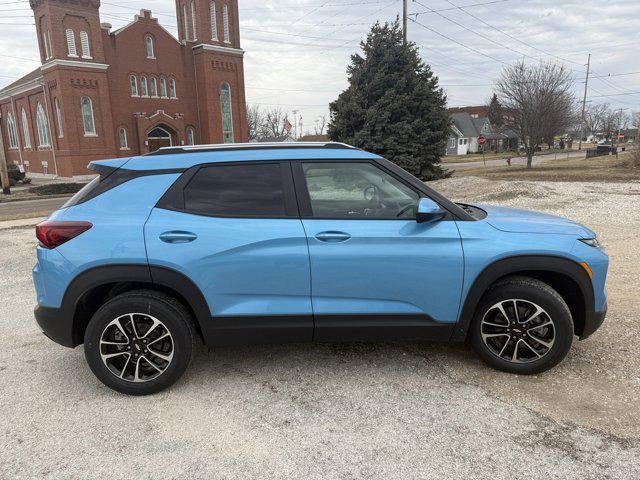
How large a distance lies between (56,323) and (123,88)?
38219mm

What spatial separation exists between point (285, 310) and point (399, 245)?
936 millimetres

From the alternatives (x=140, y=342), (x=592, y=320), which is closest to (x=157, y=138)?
(x=140, y=342)

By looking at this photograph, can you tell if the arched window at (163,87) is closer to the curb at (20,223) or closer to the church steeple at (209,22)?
the church steeple at (209,22)

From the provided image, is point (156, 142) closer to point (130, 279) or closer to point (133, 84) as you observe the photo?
point (133, 84)

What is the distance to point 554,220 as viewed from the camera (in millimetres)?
3729

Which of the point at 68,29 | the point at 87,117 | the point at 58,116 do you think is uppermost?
the point at 68,29

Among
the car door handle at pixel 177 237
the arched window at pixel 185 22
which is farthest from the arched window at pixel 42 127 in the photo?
the car door handle at pixel 177 237

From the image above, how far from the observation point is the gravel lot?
2.61 meters

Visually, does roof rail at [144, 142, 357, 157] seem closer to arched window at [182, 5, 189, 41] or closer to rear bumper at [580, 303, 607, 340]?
rear bumper at [580, 303, 607, 340]

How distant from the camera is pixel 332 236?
3260 mm

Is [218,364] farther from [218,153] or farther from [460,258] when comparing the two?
[460,258]

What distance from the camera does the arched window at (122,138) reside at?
36.7 meters

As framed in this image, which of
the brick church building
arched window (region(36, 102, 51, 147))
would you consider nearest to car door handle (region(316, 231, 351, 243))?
the brick church building

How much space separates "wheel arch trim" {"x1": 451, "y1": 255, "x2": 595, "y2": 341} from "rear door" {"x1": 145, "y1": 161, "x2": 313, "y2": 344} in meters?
1.18
